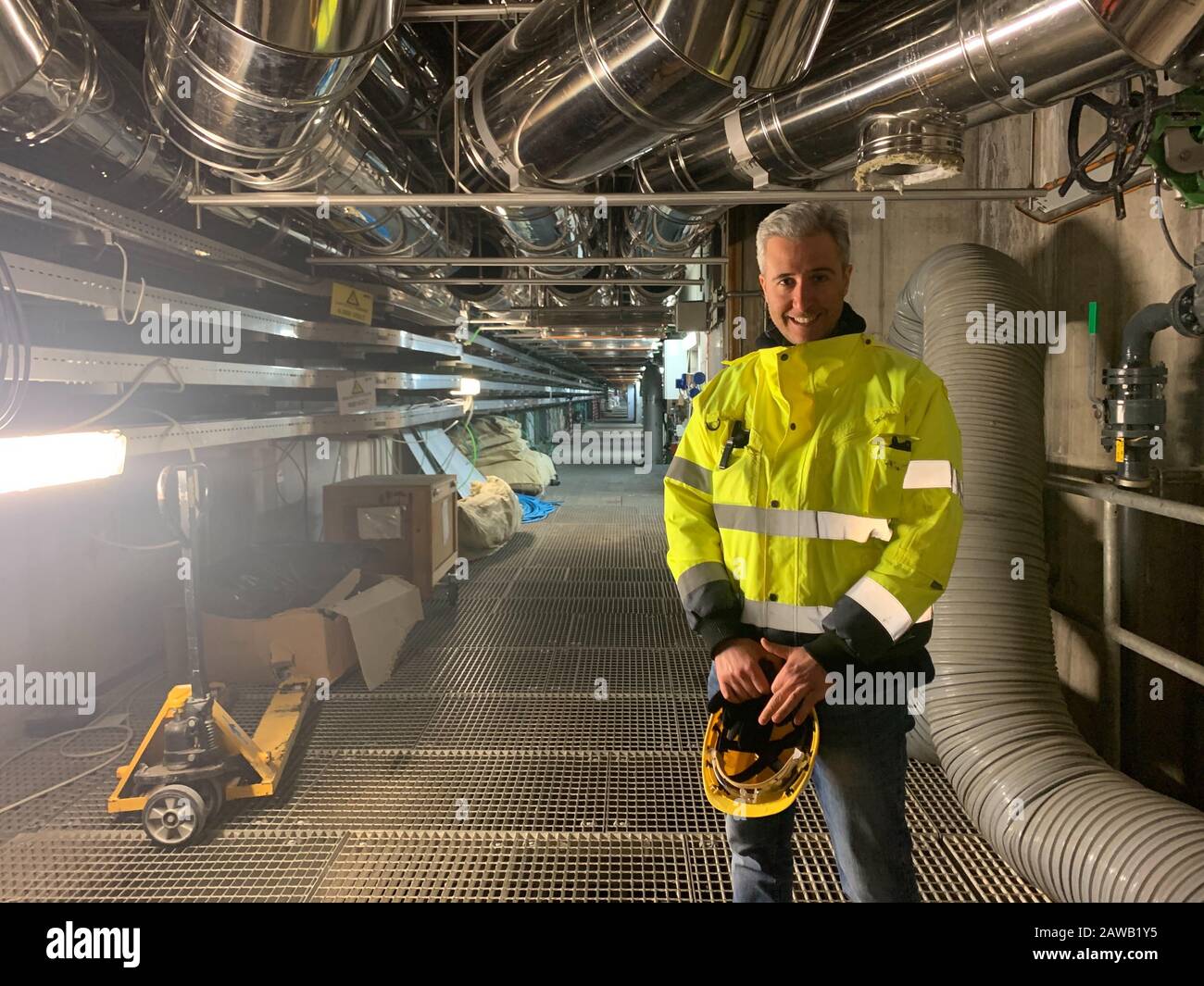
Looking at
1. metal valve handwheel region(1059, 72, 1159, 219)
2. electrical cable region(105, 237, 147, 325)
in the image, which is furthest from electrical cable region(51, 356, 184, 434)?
metal valve handwheel region(1059, 72, 1159, 219)

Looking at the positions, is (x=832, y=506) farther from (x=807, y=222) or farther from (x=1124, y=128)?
(x=1124, y=128)

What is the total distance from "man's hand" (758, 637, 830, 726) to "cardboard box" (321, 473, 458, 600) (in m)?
2.97

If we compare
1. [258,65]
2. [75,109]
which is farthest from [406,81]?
[258,65]

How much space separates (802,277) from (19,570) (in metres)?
3.02

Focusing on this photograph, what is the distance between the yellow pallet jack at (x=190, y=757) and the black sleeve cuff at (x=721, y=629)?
1.62 m

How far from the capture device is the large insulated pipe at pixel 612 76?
138cm

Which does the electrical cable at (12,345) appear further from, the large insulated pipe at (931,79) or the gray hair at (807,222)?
the large insulated pipe at (931,79)

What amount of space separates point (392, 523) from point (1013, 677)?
10.1 ft

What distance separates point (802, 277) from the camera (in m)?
1.23

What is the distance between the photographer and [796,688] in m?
1.16

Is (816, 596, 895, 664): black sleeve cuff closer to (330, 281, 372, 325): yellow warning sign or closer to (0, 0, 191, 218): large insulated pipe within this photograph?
(0, 0, 191, 218): large insulated pipe

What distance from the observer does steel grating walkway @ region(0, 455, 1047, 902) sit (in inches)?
69.0

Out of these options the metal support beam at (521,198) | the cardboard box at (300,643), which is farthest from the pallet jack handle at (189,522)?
the metal support beam at (521,198)
